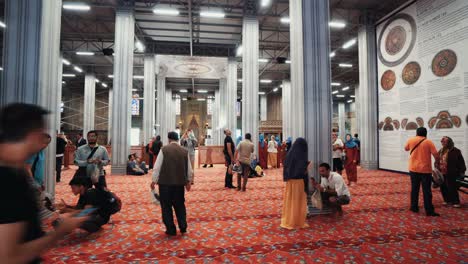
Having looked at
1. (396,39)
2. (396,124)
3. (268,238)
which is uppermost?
(396,39)

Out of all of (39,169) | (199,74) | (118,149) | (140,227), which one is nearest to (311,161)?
(140,227)

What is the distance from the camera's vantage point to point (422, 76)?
8172 mm

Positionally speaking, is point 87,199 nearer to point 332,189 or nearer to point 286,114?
point 332,189

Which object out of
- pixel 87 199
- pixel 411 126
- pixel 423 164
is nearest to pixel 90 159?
pixel 87 199

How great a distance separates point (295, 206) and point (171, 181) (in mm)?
1731

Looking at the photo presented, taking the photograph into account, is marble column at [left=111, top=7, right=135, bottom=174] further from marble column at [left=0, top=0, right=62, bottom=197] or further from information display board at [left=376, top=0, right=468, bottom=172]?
information display board at [left=376, top=0, right=468, bottom=172]

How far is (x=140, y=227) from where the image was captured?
11.8 feet

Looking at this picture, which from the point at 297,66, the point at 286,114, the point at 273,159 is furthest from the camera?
the point at 286,114

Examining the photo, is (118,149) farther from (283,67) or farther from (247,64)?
(283,67)

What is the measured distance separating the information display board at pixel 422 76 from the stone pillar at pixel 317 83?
5059 mm

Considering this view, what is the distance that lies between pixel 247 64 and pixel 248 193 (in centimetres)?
663

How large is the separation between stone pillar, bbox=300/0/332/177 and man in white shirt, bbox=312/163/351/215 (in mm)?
201

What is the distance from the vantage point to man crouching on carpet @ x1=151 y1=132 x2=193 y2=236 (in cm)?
324

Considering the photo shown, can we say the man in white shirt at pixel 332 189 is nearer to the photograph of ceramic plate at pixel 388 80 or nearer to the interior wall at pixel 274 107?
the photograph of ceramic plate at pixel 388 80
